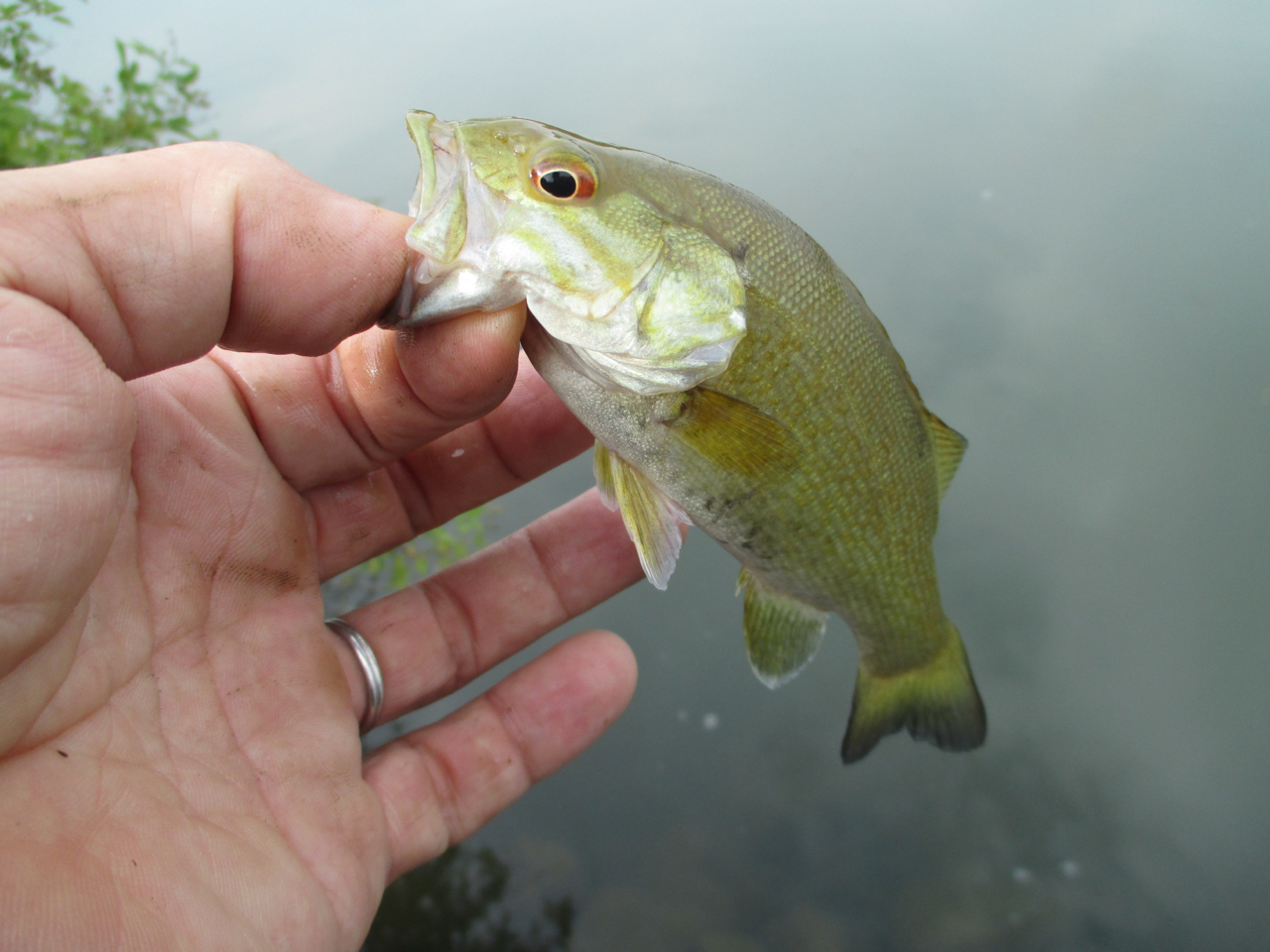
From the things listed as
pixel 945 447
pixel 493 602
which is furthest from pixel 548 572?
pixel 945 447

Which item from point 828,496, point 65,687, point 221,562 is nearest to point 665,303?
point 828,496

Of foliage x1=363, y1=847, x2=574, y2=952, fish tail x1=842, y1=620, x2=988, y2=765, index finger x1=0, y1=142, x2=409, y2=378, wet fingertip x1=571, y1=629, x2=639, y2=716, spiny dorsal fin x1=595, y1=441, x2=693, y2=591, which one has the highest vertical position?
index finger x1=0, y1=142, x2=409, y2=378

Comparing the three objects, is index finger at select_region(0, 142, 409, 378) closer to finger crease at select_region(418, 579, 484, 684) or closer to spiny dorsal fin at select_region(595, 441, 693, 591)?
spiny dorsal fin at select_region(595, 441, 693, 591)

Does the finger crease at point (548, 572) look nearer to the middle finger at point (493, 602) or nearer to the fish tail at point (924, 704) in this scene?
the middle finger at point (493, 602)

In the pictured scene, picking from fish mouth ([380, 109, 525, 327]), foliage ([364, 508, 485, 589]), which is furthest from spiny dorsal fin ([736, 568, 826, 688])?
foliage ([364, 508, 485, 589])

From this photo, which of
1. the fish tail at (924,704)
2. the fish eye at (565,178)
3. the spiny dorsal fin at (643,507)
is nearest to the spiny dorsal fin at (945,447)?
the fish tail at (924,704)

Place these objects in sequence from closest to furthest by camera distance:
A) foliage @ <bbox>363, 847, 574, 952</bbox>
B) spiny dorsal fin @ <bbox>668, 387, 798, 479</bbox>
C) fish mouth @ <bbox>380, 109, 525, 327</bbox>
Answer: fish mouth @ <bbox>380, 109, 525, 327</bbox>, spiny dorsal fin @ <bbox>668, 387, 798, 479</bbox>, foliage @ <bbox>363, 847, 574, 952</bbox>
